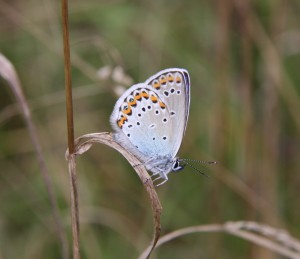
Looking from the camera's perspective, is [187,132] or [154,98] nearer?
[154,98]

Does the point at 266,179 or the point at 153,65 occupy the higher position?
the point at 153,65

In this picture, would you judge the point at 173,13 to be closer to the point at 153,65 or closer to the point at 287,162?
the point at 153,65

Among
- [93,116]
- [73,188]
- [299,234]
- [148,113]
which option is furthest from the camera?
[93,116]

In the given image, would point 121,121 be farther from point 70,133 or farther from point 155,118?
point 70,133

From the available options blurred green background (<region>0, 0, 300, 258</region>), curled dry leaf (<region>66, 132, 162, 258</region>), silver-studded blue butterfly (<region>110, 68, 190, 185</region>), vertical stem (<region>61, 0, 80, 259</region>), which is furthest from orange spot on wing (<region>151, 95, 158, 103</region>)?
blurred green background (<region>0, 0, 300, 258</region>)

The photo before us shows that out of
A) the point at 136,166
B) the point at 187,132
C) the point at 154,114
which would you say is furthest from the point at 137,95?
the point at 187,132

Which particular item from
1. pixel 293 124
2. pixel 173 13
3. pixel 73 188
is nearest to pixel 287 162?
pixel 293 124

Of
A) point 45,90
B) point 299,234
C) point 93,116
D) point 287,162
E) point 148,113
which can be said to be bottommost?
point 299,234
